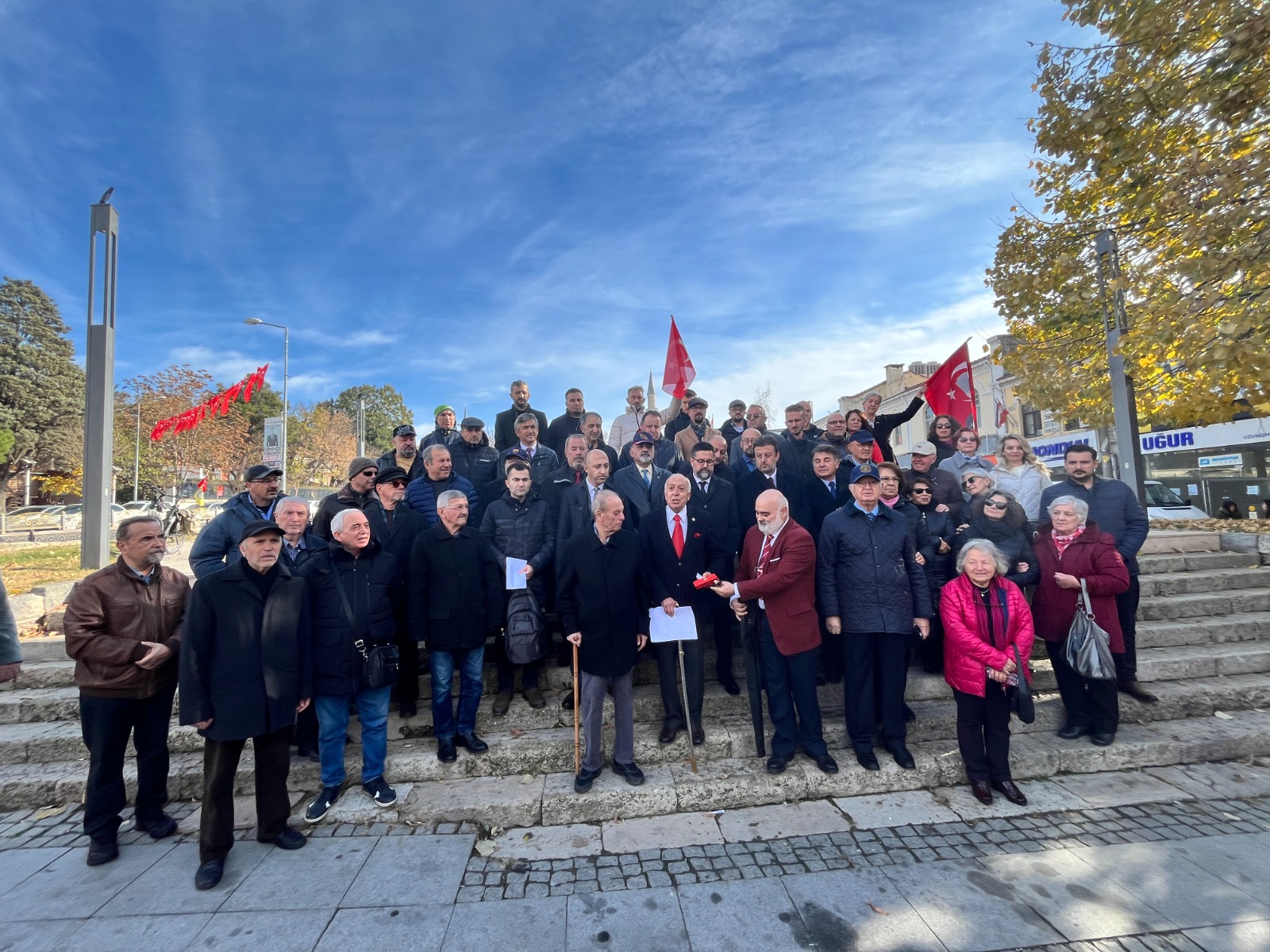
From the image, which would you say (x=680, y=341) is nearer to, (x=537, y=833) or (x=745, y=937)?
(x=537, y=833)

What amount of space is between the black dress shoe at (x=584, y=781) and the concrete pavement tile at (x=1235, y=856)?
3.61m

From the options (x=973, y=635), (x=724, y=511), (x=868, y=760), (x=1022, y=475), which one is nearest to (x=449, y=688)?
(x=724, y=511)

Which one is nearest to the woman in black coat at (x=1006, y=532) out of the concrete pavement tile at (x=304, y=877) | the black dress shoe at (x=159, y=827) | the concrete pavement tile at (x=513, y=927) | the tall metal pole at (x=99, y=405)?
the concrete pavement tile at (x=513, y=927)

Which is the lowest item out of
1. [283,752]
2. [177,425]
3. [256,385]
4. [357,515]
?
[283,752]

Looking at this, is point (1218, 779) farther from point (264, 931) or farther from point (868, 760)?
point (264, 931)

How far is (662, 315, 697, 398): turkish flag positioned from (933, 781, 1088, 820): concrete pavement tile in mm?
6099

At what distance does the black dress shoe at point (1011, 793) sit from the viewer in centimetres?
393

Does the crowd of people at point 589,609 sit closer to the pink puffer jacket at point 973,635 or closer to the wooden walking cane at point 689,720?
the pink puffer jacket at point 973,635

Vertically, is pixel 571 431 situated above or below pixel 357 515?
above

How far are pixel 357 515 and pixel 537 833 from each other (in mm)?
2480

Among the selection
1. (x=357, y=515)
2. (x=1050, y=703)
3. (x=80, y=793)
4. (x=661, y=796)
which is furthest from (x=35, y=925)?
(x=1050, y=703)

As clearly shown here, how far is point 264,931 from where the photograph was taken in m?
2.90

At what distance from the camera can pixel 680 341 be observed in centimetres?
877

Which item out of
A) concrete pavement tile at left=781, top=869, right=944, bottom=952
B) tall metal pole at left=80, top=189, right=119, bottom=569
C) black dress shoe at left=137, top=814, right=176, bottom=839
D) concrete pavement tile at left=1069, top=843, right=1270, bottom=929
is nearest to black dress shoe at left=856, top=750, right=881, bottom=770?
concrete pavement tile at left=781, top=869, right=944, bottom=952
